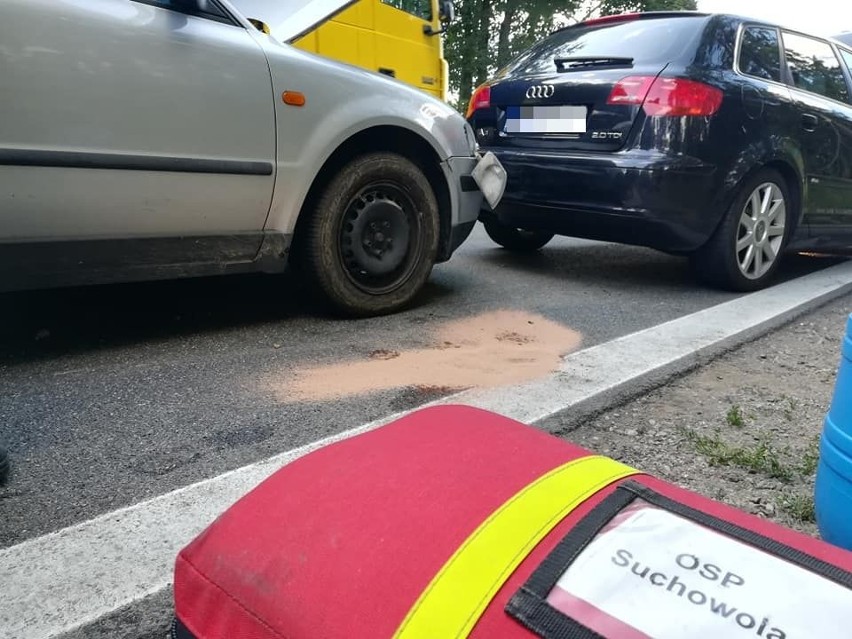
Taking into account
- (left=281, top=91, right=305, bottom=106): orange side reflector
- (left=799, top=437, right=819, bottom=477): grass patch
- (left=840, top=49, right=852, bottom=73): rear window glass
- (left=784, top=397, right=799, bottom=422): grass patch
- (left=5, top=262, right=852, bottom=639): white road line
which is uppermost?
(left=840, top=49, right=852, bottom=73): rear window glass

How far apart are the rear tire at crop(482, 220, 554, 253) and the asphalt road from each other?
52cm

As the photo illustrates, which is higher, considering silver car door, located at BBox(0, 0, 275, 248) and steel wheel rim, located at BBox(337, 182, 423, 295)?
silver car door, located at BBox(0, 0, 275, 248)

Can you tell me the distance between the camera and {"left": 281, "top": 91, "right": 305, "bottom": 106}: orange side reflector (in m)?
2.90

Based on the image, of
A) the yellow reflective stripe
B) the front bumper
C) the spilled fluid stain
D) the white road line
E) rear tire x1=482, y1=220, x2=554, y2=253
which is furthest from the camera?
rear tire x1=482, y1=220, x2=554, y2=253

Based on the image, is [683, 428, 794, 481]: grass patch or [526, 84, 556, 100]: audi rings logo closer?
[683, 428, 794, 481]: grass patch

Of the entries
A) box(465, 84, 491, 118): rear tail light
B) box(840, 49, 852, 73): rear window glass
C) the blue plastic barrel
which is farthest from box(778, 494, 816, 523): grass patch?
box(840, 49, 852, 73): rear window glass

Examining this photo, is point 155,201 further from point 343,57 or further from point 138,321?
point 343,57

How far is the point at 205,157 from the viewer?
2740 millimetres

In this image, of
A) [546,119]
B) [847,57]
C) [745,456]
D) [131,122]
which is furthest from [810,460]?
[847,57]

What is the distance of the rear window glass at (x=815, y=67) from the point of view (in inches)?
178

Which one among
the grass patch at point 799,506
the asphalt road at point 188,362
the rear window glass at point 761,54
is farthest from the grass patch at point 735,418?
the rear window glass at point 761,54

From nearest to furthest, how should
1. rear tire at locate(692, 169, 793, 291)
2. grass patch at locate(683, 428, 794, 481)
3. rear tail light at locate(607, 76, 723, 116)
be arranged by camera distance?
1. grass patch at locate(683, 428, 794, 481)
2. rear tail light at locate(607, 76, 723, 116)
3. rear tire at locate(692, 169, 793, 291)

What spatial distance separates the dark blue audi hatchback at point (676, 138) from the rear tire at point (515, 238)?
14.7 inches

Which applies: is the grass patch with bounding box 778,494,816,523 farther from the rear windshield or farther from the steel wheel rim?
the rear windshield
